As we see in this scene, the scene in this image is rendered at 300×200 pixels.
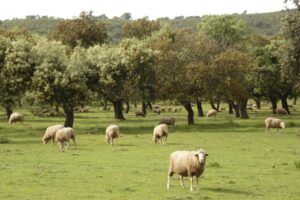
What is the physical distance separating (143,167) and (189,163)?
792cm

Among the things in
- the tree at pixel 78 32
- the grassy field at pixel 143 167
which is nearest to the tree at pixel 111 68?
the grassy field at pixel 143 167

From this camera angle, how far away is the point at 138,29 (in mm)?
105750

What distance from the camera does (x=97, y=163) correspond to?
103ft

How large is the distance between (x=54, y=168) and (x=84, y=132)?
25.5m

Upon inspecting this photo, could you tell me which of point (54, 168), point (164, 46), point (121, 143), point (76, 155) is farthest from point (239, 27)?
point (54, 168)

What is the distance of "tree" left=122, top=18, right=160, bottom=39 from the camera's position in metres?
105

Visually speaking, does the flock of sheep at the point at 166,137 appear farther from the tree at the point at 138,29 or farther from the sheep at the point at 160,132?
the tree at the point at 138,29

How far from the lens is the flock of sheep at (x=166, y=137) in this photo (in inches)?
868

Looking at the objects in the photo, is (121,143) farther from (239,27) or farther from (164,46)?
(239,27)

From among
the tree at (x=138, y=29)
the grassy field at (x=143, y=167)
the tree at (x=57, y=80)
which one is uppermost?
the tree at (x=138, y=29)

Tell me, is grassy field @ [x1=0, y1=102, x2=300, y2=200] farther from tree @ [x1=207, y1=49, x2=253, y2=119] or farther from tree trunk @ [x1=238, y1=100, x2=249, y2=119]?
tree trunk @ [x1=238, y1=100, x2=249, y2=119]

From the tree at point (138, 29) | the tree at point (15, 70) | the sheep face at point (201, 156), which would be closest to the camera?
the sheep face at point (201, 156)

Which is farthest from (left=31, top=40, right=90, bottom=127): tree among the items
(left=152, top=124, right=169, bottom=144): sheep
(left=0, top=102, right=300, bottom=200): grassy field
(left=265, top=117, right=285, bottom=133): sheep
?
(left=265, top=117, right=285, bottom=133): sheep

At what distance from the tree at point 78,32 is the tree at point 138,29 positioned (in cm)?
1616
